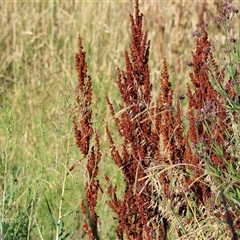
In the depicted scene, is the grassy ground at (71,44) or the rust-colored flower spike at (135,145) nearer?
the rust-colored flower spike at (135,145)

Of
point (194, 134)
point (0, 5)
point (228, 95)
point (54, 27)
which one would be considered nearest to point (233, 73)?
point (228, 95)

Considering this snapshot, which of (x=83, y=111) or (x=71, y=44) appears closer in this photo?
(x=83, y=111)

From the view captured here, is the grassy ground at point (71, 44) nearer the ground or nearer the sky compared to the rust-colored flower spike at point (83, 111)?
nearer the ground

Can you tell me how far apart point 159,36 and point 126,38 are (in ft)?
0.92

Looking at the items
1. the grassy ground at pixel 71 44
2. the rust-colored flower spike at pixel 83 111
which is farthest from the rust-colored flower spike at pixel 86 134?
the grassy ground at pixel 71 44

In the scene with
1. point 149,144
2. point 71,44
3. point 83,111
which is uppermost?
point 83,111

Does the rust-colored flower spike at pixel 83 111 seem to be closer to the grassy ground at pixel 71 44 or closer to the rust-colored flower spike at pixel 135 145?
the rust-colored flower spike at pixel 135 145

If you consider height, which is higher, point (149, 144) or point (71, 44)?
point (149, 144)

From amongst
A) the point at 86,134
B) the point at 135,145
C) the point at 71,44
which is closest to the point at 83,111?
the point at 86,134

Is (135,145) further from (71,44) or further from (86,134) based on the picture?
(71,44)

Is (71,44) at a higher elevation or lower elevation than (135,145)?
lower

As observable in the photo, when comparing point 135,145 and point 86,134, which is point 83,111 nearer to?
point 86,134

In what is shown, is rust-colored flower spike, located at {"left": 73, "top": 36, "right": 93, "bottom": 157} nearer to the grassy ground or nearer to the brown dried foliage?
the brown dried foliage

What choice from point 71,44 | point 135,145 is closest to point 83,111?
point 135,145
